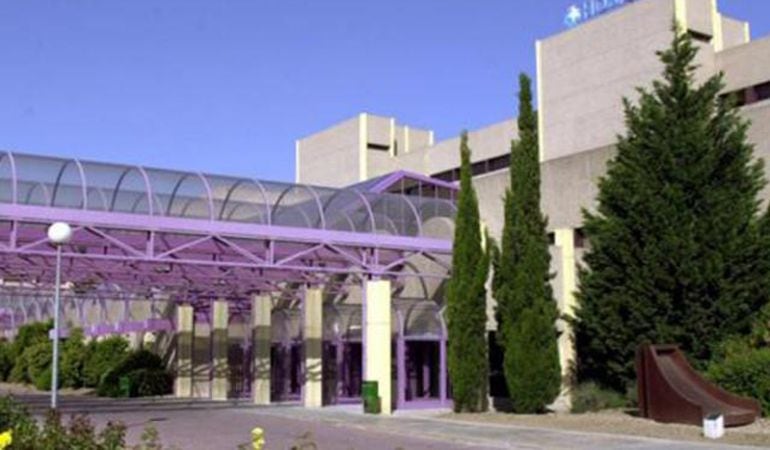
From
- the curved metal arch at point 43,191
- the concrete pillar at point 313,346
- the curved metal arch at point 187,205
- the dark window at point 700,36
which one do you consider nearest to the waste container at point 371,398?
the concrete pillar at point 313,346

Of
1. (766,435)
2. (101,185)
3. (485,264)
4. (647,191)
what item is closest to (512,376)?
(485,264)

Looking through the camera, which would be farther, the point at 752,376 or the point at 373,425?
the point at 373,425

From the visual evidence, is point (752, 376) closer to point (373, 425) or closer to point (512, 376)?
point (512, 376)

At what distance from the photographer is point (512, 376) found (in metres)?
24.5

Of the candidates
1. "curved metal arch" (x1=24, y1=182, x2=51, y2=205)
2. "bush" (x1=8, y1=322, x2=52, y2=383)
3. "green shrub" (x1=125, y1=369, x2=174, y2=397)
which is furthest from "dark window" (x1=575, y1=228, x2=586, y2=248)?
"bush" (x1=8, y1=322, x2=52, y2=383)

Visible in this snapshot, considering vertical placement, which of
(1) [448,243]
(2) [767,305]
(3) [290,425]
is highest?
(1) [448,243]

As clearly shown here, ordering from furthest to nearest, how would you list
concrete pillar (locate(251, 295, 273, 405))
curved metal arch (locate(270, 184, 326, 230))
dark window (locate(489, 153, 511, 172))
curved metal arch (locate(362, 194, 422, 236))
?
dark window (locate(489, 153, 511, 172)) → concrete pillar (locate(251, 295, 273, 405)) → curved metal arch (locate(362, 194, 422, 236)) → curved metal arch (locate(270, 184, 326, 230))

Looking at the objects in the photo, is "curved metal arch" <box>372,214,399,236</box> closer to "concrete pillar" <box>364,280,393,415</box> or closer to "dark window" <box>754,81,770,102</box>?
"concrete pillar" <box>364,280,393,415</box>

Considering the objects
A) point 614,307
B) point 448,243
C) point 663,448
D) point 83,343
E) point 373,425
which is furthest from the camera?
point 83,343

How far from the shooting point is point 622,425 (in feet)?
66.3

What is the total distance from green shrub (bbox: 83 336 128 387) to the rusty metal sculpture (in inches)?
1194

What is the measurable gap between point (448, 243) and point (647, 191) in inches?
355

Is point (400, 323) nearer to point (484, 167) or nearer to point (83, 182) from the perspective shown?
point (83, 182)

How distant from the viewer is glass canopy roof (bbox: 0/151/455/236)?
976 inches
